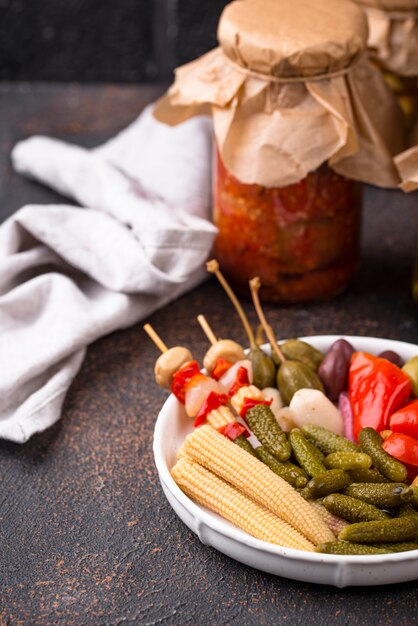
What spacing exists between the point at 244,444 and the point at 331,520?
0.12m

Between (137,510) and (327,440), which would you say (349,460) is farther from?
(137,510)

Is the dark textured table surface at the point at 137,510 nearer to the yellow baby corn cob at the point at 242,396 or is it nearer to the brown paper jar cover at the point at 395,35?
the yellow baby corn cob at the point at 242,396

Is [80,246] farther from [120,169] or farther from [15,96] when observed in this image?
[15,96]

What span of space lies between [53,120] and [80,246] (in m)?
0.54

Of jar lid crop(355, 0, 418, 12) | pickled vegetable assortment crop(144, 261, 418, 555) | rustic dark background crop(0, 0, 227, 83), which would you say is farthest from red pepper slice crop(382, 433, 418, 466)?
rustic dark background crop(0, 0, 227, 83)

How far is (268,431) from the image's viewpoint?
937 millimetres

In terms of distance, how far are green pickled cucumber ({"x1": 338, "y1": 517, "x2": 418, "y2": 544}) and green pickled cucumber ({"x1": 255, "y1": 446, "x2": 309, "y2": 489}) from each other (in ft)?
0.25

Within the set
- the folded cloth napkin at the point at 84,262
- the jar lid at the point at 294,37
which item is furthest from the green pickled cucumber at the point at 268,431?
the jar lid at the point at 294,37

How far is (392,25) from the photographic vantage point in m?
1.27

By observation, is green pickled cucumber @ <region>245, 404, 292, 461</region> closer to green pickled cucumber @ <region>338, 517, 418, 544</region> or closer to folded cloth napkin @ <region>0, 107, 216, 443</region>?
green pickled cucumber @ <region>338, 517, 418, 544</region>

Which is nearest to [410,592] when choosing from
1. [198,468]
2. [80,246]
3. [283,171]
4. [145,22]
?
[198,468]

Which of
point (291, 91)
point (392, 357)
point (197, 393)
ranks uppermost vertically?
point (291, 91)

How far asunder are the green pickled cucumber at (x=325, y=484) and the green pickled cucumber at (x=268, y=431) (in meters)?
0.05

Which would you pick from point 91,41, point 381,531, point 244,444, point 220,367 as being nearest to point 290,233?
point 220,367
